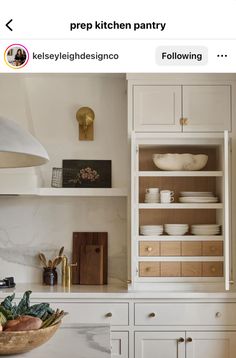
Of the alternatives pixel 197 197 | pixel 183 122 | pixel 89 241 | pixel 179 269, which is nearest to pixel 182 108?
pixel 183 122

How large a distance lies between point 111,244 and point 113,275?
0.79ft

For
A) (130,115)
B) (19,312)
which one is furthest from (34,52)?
(130,115)

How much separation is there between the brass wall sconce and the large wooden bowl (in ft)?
7.99

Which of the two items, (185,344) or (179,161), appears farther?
(179,161)

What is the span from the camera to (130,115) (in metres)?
3.94

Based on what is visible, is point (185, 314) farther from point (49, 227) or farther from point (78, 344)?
point (78, 344)

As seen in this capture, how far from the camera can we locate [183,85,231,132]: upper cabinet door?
3936 millimetres

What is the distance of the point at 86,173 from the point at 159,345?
1.40m

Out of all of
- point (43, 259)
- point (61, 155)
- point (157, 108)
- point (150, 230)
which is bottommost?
point (43, 259)

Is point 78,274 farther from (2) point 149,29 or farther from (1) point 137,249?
(2) point 149,29

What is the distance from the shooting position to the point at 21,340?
1.98 m

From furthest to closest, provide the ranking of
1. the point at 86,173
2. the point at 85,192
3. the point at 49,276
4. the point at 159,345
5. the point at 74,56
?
the point at 86,173
the point at 49,276
the point at 85,192
the point at 159,345
the point at 74,56

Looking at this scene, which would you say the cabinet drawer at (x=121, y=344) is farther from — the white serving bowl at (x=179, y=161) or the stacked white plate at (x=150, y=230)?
the white serving bowl at (x=179, y=161)

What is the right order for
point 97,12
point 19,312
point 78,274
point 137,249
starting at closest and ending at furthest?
point 97,12 < point 19,312 < point 137,249 < point 78,274
